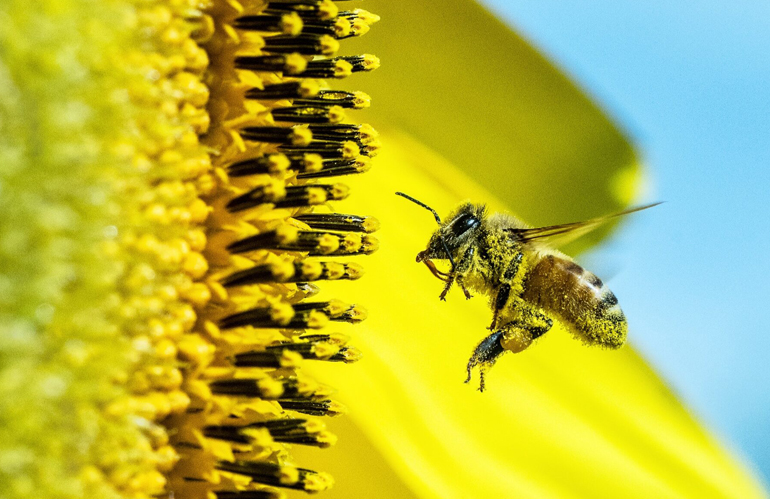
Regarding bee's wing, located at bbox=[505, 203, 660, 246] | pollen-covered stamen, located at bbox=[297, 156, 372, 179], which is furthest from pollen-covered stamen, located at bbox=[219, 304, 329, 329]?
bee's wing, located at bbox=[505, 203, 660, 246]

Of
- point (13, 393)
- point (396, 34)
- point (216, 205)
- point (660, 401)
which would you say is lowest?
point (13, 393)

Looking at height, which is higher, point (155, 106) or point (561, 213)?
point (561, 213)

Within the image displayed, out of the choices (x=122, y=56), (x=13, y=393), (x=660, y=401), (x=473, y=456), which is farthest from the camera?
(x=660, y=401)

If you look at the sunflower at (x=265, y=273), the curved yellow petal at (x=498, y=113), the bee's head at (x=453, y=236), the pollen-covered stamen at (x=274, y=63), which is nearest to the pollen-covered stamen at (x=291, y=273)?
the sunflower at (x=265, y=273)

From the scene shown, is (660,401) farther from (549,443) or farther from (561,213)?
(561,213)

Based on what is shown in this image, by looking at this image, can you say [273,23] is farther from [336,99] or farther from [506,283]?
[506,283]

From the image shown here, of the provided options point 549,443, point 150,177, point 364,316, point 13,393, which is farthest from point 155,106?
point 549,443
